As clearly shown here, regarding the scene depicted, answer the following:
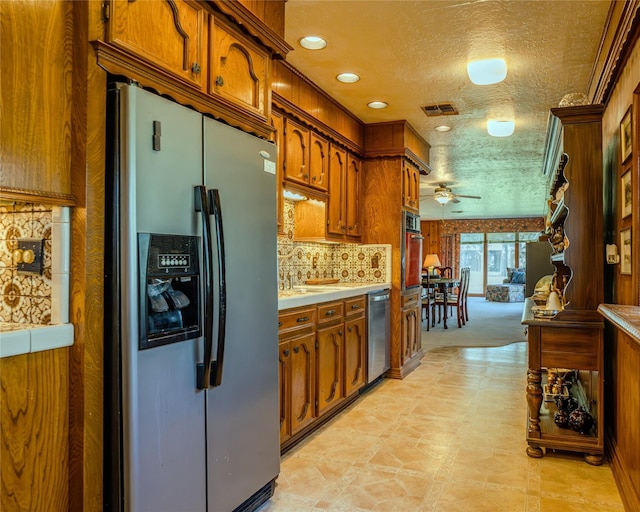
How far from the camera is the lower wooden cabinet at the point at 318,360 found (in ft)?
9.42

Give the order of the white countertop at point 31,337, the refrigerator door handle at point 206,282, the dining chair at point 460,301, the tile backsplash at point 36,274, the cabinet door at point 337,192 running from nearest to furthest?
the white countertop at point 31,337, the tile backsplash at point 36,274, the refrigerator door handle at point 206,282, the cabinet door at point 337,192, the dining chair at point 460,301

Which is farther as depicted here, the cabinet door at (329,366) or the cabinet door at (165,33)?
the cabinet door at (329,366)

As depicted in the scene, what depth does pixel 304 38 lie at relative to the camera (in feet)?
9.93

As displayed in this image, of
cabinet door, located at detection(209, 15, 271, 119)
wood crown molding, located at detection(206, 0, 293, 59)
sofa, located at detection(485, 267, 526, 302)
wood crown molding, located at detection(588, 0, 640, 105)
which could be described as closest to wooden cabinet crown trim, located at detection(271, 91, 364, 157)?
wood crown molding, located at detection(206, 0, 293, 59)

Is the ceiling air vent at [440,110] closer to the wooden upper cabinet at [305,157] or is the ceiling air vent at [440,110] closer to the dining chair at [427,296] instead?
the wooden upper cabinet at [305,157]

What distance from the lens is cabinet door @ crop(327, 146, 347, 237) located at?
13.7ft

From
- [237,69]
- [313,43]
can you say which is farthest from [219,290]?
[313,43]

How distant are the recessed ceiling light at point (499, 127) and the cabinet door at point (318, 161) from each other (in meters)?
1.70

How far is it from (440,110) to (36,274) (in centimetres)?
372

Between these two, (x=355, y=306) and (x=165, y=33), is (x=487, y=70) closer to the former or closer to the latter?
(x=355, y=306)

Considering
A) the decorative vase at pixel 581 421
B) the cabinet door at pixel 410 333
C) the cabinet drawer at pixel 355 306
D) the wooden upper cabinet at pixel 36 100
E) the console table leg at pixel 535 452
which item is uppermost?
the wooden upper cabinet at pixel 36 100

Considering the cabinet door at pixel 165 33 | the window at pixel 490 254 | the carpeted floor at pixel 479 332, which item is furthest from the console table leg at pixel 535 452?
the window at pixel 490 254

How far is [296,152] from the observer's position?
3.61 meters

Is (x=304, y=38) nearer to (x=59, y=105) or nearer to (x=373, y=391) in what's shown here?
(x=59, y=105)
